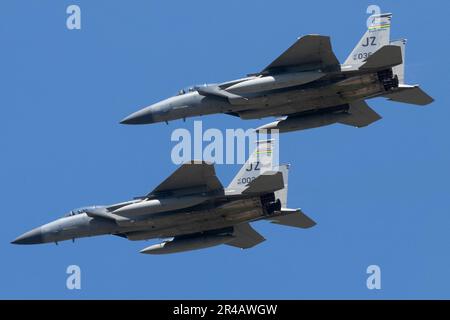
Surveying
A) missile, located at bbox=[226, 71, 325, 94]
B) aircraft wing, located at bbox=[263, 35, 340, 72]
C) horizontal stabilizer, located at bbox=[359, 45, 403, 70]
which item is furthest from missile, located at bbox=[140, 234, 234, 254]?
horizontal stabilizer, located at bbox=[359, 45, 403, 70]

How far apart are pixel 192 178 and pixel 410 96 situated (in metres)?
10.2

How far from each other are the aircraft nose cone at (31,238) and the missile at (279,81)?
11.0 metres

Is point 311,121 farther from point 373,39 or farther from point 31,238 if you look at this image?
point 31,238

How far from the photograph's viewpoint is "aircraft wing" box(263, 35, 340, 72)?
229ft

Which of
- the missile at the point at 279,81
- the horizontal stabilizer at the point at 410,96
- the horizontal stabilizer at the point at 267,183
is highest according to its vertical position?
the missile at the point at 279,81

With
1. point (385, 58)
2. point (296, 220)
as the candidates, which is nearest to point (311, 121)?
point (296, 220)

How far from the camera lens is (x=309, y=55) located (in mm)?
70438

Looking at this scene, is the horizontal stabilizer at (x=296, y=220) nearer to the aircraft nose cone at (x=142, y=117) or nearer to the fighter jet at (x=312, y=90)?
the fighter jet at (x=312, y=90)

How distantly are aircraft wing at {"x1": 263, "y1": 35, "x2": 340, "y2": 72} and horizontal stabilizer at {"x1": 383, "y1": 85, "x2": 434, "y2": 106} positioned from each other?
3003mm

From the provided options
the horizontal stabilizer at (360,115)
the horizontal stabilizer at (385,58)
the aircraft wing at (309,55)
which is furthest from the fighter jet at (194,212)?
the horizontal stabilizer at (385,58)

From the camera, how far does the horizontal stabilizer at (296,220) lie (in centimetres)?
7275

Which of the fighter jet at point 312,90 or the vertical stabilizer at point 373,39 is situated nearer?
the fighter jet at point 312,90

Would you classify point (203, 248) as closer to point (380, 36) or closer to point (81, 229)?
point (81, 229)

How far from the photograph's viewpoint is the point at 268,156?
73188mm
